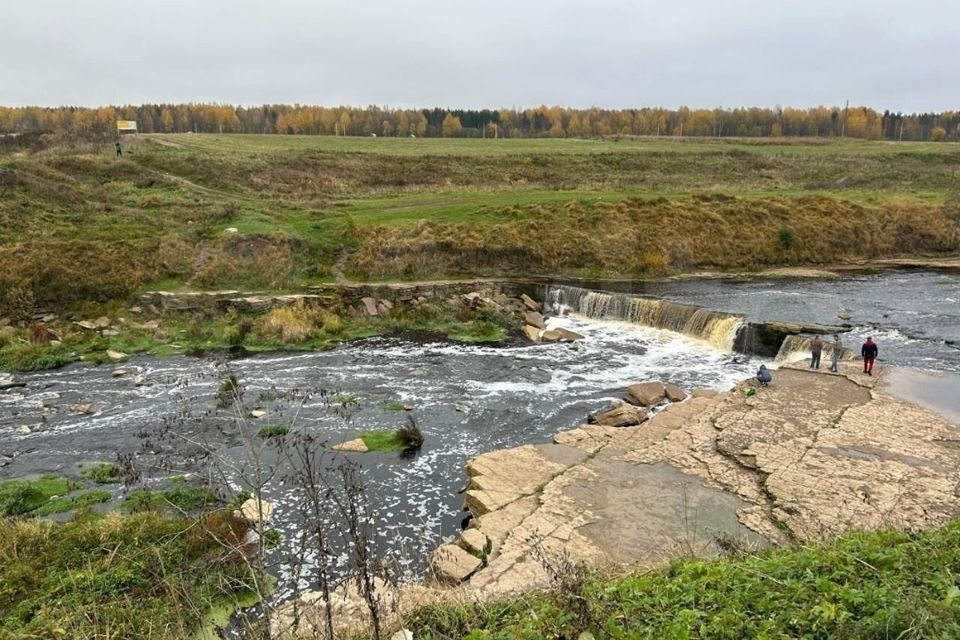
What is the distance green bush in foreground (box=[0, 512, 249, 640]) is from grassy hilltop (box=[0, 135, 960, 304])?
20.4m

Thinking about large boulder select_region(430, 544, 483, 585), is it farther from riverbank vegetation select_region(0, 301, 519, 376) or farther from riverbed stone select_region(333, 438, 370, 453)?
riverbank vegetation select_region(0, 301, 519, 376)

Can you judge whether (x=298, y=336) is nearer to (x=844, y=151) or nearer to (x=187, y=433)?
(x=187, y=433)

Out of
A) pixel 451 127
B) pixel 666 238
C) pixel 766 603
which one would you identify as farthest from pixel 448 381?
pixel 451 127

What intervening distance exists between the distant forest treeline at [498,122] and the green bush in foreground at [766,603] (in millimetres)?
130327

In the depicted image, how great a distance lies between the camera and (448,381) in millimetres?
21016

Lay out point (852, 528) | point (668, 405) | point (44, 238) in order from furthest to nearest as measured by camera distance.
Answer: point (44, 238) → point (668, 405) → point (852, 528)

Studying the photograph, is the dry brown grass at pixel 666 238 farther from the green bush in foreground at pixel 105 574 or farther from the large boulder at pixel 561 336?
the green bush in foreground at pixel 105 574

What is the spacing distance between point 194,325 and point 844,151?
82.3m

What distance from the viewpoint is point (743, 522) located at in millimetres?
10820

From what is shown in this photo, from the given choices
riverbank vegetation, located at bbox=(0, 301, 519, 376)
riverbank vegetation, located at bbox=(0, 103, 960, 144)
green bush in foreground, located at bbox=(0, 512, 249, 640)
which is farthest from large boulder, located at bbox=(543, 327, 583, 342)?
riverbank vegetation, located at bbox=(0, 103, 960, 144)

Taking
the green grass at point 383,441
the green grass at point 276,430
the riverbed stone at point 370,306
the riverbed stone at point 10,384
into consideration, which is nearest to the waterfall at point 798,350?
the green grass at point 383,441

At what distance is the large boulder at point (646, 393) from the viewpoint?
1828cm

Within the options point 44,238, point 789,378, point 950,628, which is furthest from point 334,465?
point 44,238

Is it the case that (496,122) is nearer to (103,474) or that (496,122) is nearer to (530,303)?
(530,303)
